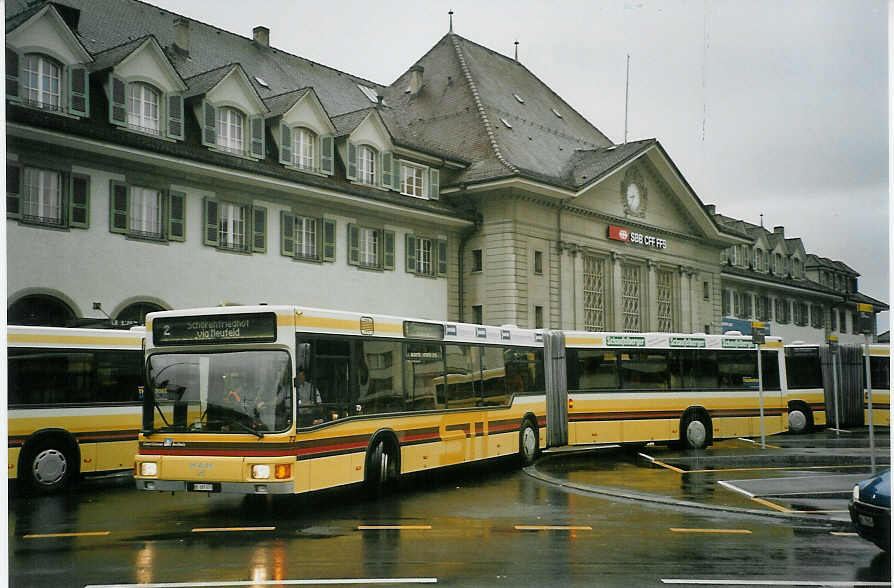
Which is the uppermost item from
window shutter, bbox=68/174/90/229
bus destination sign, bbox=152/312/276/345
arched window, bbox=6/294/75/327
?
window shutter, bbox=68/174/90/229

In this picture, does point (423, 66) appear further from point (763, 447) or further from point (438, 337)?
point (438, 337)

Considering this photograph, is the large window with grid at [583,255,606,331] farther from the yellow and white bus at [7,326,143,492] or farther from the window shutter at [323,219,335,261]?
the yellow and white bus at [7,326,143,492]

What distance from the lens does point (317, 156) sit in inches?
1252

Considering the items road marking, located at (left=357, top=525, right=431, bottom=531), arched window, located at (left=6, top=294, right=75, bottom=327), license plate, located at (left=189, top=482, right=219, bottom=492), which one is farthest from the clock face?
license plate, located at (left=189, top=482, right=219, bottom=492)

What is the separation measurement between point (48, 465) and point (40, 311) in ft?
26.0

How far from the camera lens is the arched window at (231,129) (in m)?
28.6

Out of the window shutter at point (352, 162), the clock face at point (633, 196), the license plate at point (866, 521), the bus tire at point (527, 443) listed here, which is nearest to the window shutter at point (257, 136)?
the window shutter at point (352, 162)

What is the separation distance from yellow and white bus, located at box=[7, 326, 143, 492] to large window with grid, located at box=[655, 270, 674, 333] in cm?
3147

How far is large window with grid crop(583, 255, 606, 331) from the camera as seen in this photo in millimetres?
41281

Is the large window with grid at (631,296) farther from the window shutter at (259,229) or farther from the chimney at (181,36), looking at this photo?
the chimney at (181,36)

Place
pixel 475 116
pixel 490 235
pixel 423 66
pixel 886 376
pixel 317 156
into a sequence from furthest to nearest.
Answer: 1. pixel 423 66
2. pixel 475 116
3. pixel 490 235
4. pixel 317 156
5. pixel 886 376

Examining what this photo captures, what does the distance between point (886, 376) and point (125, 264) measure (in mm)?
19330

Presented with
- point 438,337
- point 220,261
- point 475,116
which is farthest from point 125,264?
point 475,116

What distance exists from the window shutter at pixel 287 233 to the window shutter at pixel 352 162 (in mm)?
3190
